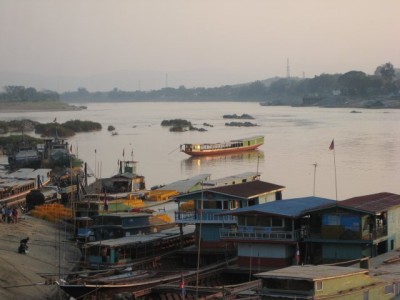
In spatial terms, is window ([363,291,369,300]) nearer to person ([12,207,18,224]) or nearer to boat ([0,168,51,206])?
person ([12,207,18,224])

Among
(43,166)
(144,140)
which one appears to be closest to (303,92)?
→ (144,140)

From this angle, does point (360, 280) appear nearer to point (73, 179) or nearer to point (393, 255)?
point (393, 255)

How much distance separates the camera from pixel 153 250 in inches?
696

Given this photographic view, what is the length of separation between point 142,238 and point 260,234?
3.43 meters

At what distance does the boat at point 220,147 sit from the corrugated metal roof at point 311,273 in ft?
120

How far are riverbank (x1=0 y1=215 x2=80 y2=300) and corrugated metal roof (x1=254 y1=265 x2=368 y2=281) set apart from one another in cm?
470

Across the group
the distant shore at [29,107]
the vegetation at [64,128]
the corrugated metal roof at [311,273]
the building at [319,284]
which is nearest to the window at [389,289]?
the building at [319,284]

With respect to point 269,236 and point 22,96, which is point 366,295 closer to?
point 269,236

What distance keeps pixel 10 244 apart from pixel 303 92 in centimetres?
15165

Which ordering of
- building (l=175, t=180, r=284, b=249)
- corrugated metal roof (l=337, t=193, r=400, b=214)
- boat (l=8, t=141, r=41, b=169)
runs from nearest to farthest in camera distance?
1. corrugated metal roof (l=337, t=193, r=400, b=214)
2. building (l=175, t=180, r=284, b=249)
3. boat (l=8, t=141, r=41, b=169)

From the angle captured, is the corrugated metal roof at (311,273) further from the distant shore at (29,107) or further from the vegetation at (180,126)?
the distant shore at (29,107)

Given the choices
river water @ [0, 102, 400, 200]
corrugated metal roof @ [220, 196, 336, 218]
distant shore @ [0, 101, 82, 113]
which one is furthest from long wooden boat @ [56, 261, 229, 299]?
distant shore @ [0, 101, 82, 113]

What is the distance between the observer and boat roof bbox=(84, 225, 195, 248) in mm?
17016

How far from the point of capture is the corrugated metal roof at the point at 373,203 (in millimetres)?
15187
